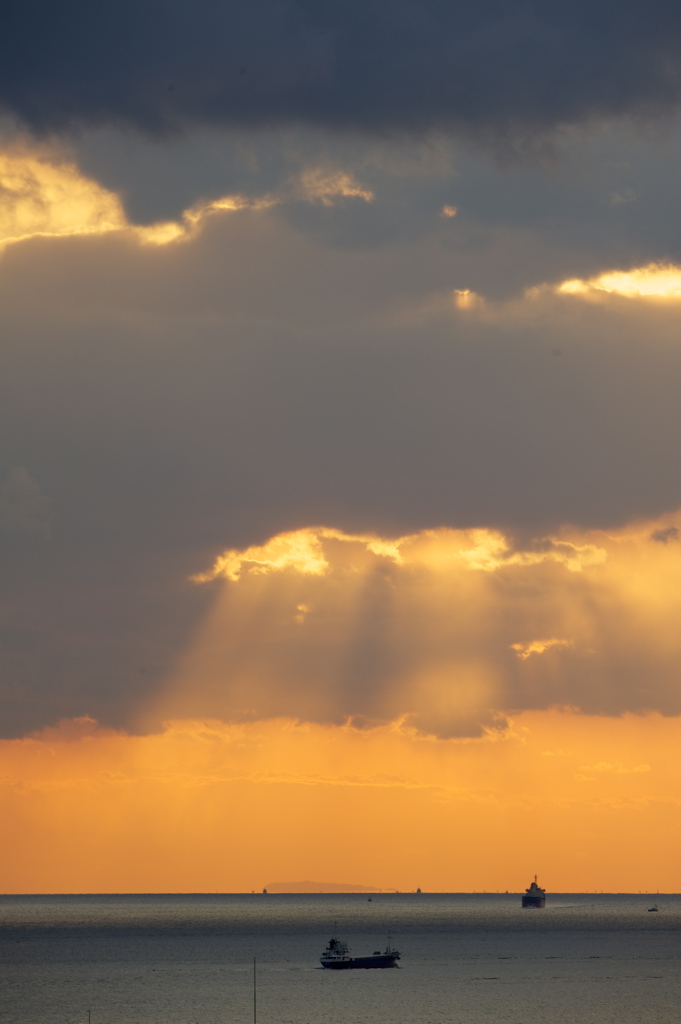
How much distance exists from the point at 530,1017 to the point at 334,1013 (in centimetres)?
2697

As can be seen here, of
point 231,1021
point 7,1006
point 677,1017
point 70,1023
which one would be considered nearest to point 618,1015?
point 677,1017

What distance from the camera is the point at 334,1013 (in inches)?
7170

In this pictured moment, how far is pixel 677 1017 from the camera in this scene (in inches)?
6964

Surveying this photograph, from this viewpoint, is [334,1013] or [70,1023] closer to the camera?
[70,1023]

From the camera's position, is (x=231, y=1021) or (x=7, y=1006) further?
(x=7, y=1006)

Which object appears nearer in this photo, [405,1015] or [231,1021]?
[231,1021]

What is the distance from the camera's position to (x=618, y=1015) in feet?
589

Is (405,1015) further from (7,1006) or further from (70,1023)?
(7,1006)

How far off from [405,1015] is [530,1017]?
17.1 metres

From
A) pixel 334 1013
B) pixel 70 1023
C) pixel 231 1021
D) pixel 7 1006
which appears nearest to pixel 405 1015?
pixel 334 1013

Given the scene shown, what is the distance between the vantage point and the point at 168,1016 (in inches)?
6845

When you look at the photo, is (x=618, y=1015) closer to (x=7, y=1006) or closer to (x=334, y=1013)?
(x=334, y=1013)

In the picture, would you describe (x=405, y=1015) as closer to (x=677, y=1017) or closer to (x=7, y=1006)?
(x=677, y=1017)

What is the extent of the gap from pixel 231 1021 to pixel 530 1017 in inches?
1595
